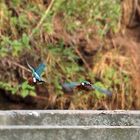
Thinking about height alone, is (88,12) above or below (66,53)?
above

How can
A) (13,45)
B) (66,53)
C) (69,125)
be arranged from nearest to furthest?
(69,125) < (13,45) < (66,53)

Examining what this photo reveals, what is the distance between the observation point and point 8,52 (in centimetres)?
410

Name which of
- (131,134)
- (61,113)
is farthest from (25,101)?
(131,134)

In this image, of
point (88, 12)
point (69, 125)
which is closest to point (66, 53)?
point (88, 12)

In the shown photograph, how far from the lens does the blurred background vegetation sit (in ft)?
13.7

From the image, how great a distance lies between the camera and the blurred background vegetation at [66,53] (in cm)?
417

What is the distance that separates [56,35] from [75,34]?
0.54 ft

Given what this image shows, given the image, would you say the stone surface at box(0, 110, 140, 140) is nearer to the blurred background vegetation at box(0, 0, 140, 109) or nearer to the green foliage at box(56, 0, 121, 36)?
the blurred background vegetation at box(0, 0, 140, 109)

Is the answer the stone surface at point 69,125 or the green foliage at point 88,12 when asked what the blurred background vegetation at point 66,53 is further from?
the stone surface at point 69,125

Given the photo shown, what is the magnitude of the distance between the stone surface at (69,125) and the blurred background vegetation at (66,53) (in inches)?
55.0

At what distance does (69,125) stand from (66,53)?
1.78 metres

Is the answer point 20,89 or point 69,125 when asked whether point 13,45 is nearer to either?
point 20,89

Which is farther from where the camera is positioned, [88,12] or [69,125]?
[88,12]

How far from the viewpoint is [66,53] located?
4.27 meters
